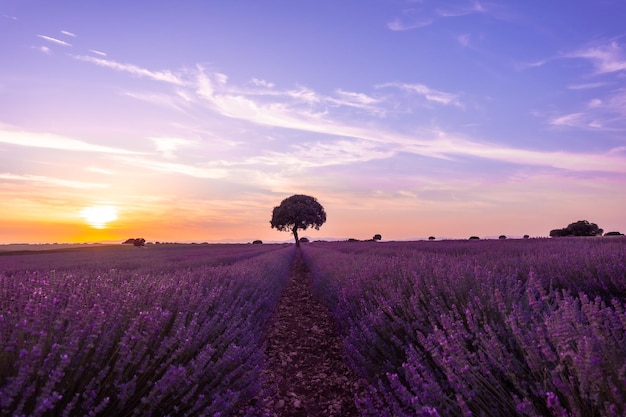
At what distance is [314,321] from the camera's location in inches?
299

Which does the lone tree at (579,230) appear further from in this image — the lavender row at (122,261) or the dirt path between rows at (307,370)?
the dirt path between rows at (307,370)

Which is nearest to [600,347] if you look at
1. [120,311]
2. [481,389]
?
[481,389]

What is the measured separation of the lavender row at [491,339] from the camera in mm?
1668

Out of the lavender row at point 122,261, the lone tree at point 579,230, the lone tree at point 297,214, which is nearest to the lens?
the lavender row at point 122,261

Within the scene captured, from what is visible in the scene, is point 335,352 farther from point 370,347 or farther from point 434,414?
point 434,414

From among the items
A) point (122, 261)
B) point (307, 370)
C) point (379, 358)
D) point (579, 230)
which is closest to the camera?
point (379, 358)

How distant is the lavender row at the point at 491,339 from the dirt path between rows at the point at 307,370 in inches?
14.0

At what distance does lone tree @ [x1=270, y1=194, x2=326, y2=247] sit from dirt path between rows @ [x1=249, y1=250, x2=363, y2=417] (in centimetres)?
4397

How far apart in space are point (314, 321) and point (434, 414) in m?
6.30

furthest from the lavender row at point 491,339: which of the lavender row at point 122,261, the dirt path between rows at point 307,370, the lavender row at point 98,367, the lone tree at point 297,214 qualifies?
the lone tree at point 297,214

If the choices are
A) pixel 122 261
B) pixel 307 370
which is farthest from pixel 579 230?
pixel 307 370

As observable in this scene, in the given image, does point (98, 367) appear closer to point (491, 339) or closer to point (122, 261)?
point (491, 339)

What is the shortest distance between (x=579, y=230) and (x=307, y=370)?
118ft

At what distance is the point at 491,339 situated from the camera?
2096 millimetres
